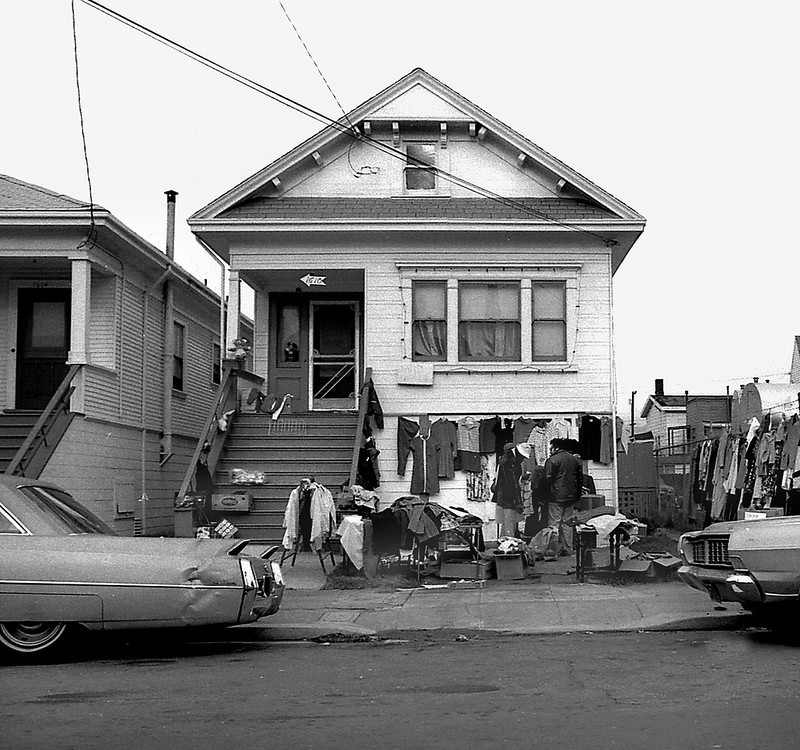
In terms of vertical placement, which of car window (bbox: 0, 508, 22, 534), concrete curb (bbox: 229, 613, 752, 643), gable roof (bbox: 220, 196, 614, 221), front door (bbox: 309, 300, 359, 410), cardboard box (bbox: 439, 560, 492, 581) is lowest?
concrete curb (bbox: 229, 613, 752, 643)

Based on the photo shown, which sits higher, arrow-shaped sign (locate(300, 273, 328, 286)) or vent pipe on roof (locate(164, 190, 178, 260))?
vent pipe on roof (locate(164, 190, 178, 260))

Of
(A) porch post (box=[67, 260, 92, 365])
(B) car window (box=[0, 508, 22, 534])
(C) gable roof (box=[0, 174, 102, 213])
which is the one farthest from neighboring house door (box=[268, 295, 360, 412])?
(B) car window (box=[0, 508, 22, 534])

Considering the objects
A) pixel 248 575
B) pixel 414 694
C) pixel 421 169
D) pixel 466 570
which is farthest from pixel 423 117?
pixel 414 694

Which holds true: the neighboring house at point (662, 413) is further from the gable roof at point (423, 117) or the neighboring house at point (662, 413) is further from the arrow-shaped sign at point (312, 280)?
the arrow-shaped sign at point (312, 280)

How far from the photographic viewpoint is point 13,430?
17609mm

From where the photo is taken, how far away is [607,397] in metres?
18.8

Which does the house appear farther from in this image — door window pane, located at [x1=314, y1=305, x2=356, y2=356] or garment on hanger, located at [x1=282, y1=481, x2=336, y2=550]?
garment on hanger, located at [x1=282, y1=481, x2=336, y2=550]

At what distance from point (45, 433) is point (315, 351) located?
5775 millimetres

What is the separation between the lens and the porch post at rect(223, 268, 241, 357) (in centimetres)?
1861

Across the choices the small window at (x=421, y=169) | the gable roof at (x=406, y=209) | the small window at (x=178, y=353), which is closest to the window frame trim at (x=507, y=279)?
the gable roof at (x=406, y=209)

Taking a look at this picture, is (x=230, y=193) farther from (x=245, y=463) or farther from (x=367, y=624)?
(x=367, y=624)

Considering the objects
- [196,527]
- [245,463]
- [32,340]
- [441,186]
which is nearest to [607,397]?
[441,186]

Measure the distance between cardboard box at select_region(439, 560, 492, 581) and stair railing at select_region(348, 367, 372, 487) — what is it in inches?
82.9

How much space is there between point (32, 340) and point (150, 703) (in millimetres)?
13683
